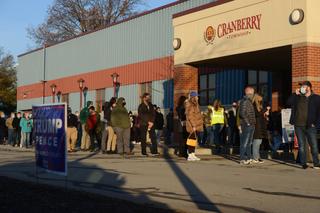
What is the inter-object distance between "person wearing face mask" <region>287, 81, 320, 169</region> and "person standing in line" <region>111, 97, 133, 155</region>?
6.19 m

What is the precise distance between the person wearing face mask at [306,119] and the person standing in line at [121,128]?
6.19 meters

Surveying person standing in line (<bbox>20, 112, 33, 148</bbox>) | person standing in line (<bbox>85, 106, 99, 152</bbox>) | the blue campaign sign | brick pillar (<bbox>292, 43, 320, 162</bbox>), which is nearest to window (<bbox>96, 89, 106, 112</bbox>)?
person standing in line (<bbox>20, 112, 33, 148</bbox>)

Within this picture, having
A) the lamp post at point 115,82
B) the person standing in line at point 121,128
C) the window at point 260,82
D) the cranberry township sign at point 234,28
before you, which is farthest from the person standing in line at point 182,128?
the lamp post at point 115,82

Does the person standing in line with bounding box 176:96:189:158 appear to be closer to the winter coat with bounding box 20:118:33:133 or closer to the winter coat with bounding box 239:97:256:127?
the winter coat with bounding box 239:97:256:127

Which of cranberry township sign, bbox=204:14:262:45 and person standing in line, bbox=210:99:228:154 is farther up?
cranberry township sign, bbox=204:14:262:45

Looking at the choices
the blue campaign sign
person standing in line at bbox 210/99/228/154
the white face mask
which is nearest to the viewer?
the blue campaign sign

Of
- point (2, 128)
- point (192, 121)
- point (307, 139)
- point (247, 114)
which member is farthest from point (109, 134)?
point (2, 128)

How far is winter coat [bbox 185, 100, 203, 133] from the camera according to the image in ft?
49.4

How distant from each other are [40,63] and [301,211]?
40.6 meters

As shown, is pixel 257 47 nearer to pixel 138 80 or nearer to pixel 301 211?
pixel 301 211

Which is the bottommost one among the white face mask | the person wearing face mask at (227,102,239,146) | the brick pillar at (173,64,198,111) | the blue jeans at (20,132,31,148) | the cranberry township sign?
the blue jeans at (20,132,31,148)

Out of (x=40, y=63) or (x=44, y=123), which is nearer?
(x=44, y=123)

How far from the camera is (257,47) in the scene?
1708cm

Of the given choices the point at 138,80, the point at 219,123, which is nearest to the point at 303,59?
the point at 219,123
